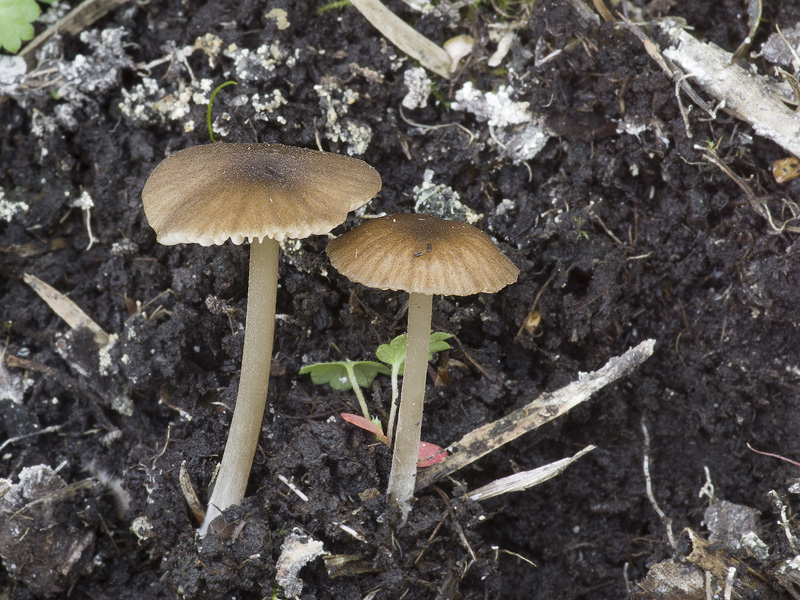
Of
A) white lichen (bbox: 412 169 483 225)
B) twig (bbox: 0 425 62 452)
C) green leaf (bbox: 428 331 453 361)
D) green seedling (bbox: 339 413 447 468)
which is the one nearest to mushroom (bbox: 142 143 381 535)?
green seedling (bbox: 339 413 447 468)

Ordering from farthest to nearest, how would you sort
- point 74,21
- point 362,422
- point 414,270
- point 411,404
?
point 74,21, point 362,422, point 411,404, point 414,270

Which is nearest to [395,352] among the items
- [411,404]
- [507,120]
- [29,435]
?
[411,404]

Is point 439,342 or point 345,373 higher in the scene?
point 439,342

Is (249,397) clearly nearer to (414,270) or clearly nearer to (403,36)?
(414,270)

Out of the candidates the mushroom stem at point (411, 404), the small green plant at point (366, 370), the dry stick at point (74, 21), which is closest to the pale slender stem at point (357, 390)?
the small green plant at point (366, 370)

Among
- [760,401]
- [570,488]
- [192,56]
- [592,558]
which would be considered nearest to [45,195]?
[192,56]

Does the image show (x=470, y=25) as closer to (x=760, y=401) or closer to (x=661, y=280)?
(x=661, y=280)
